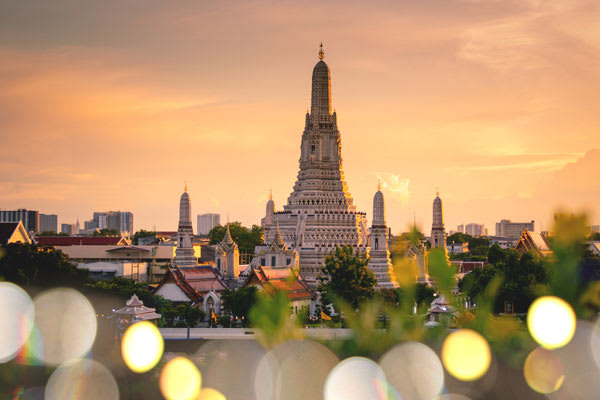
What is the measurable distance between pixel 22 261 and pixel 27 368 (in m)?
18.7

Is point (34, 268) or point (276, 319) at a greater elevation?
point (34, 268)

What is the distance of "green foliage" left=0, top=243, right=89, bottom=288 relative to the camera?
56.7 m

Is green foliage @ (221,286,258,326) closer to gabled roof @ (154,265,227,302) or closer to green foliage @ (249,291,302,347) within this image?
gabled roof @ (154,265,227,302)

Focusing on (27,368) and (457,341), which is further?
(27,368)

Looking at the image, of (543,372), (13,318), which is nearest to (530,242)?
(543,372)

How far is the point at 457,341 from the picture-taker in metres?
26.8

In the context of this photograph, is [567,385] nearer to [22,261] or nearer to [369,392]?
[369,392]

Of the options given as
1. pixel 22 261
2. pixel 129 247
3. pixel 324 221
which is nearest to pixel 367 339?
pixel 22 261

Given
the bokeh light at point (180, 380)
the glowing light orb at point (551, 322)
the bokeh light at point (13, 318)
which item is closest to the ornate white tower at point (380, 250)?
the bokeh light at point (13, 318)

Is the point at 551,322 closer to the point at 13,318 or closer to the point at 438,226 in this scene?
the point at 13,318

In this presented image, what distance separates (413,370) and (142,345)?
1008 inches

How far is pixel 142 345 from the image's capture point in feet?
160

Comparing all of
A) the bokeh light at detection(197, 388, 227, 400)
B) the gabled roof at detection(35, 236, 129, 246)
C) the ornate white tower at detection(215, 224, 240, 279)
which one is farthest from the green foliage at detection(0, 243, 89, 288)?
the gabled roof at detection(35, 236, 129, 246)

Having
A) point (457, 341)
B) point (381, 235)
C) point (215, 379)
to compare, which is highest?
point (381, 235)
